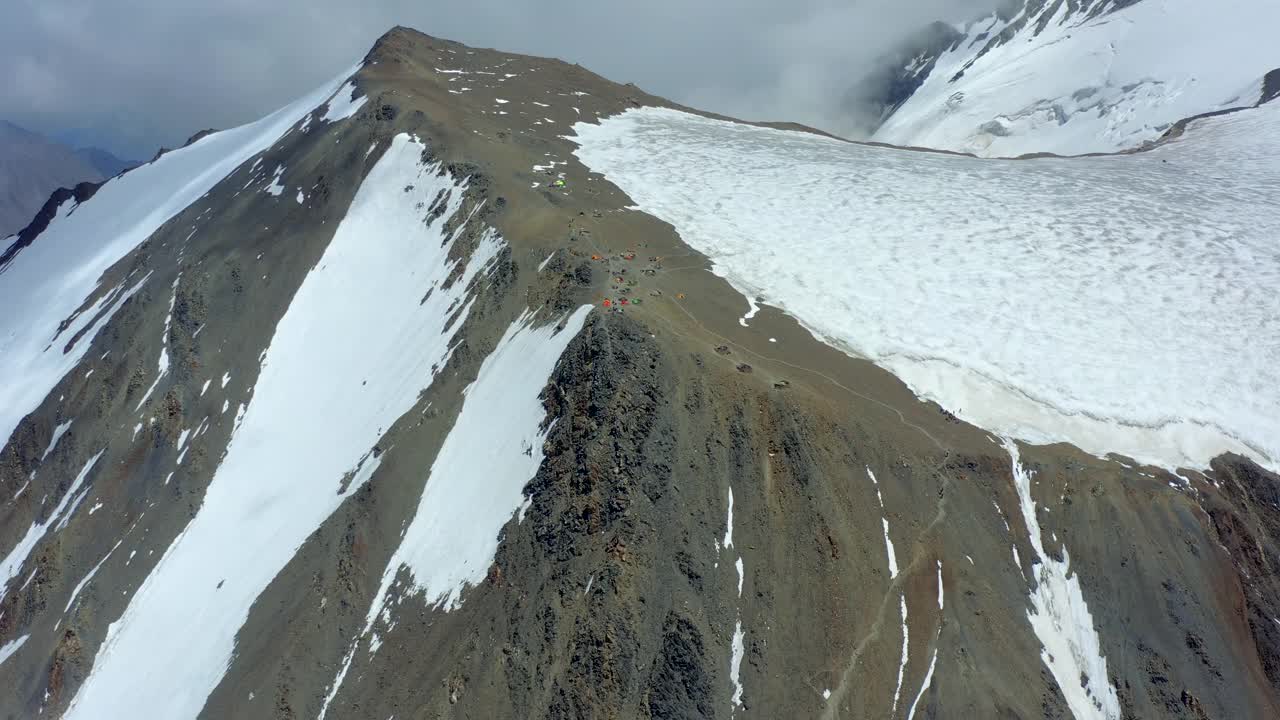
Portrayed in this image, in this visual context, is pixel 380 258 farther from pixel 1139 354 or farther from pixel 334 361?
pixel 1139 354

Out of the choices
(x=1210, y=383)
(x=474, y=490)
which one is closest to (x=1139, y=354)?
(x=1210, y=383)

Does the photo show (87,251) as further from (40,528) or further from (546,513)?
(546,513)

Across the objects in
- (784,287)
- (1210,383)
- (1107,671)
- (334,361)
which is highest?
(334,361)

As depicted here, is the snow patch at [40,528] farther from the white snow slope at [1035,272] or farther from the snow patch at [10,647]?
the white snow slope at [1035,272]

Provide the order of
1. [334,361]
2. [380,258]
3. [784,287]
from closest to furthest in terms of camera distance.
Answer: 1. [784,287]
2. [334,361]
3. [380,258]

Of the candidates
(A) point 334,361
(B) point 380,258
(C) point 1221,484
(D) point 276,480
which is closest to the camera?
(C) point 1221,484

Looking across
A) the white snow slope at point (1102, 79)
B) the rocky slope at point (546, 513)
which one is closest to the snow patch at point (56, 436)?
the rocky slope at point (546, 513)

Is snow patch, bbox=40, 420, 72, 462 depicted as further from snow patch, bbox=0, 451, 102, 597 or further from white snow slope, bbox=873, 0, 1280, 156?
white snow slope, bbox=873, 0, 1280, 156

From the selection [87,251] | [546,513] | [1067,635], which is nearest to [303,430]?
[546,513]
